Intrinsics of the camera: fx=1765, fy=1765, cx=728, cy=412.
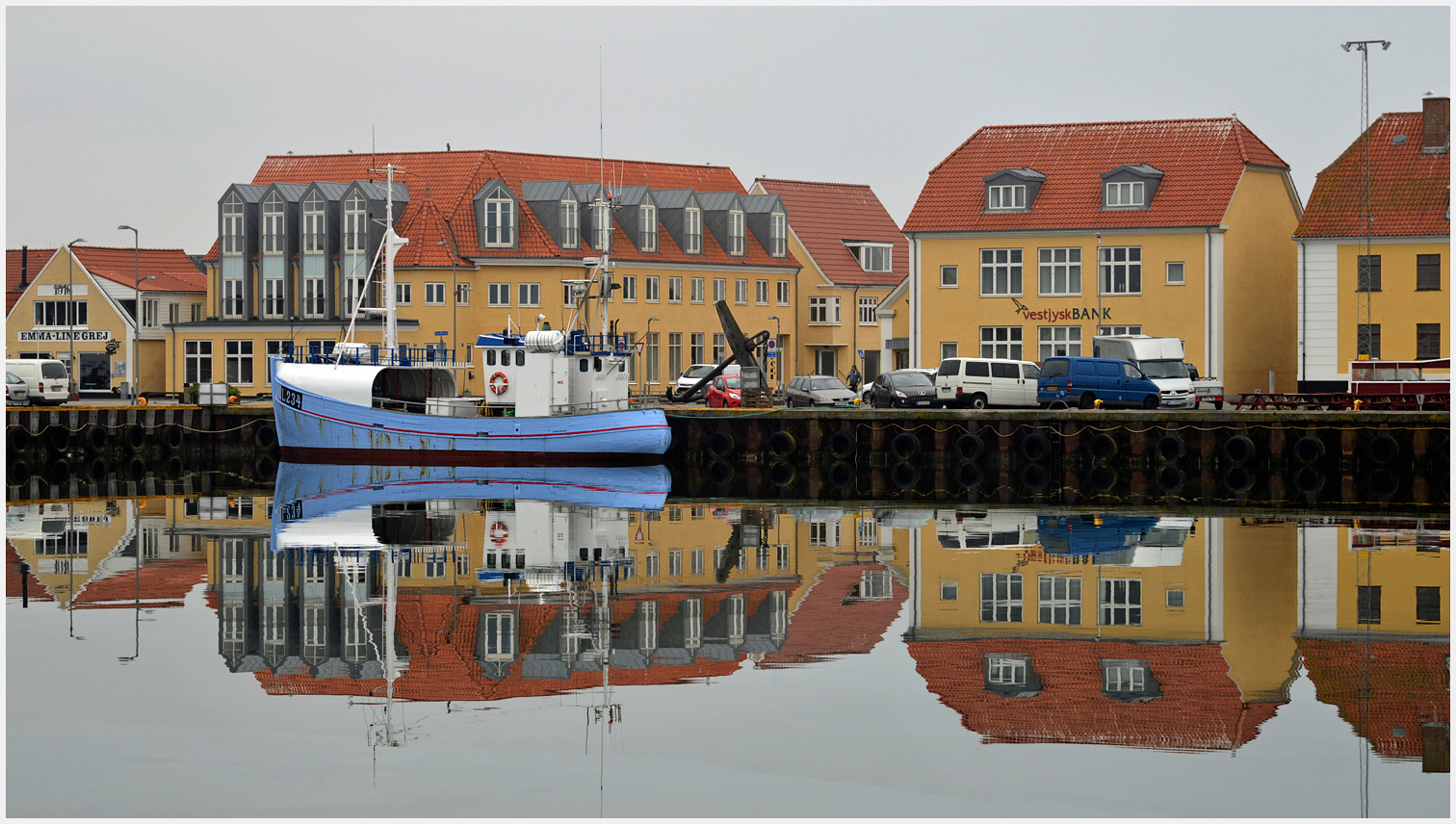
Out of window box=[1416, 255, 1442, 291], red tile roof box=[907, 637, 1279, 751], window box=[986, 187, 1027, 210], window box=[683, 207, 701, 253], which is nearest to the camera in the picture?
red tile roof box=[907, 637, 1279, 751]

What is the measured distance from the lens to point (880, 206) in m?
95.4

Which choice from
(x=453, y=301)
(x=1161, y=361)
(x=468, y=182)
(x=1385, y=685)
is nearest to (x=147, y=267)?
(x=468, y=182)

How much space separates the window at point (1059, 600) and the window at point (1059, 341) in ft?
129

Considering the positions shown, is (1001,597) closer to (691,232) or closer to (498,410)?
(498,410)

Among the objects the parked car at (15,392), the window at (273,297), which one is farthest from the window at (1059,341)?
the parked car at (15,392)

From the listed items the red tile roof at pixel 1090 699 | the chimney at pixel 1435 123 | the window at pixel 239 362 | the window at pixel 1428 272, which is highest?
the chimney at pixel 1435 123

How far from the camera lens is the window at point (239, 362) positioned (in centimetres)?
7625

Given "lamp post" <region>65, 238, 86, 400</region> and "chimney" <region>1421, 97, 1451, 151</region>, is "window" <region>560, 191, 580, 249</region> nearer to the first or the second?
"lamp post" <region>65, 238, 86, 400</region>

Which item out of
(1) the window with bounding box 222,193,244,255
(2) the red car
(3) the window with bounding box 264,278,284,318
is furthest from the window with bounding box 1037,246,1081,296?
(1) the window with bounding box 222,193,244,255

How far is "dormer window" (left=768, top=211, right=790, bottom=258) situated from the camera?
84.5m

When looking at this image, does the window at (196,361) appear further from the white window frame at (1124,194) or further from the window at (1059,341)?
the white window frame at (1124,194)

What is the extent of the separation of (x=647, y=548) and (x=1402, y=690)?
15.3m

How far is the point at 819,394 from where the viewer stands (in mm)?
60531

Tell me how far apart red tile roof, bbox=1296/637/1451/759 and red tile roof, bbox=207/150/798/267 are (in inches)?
2248
